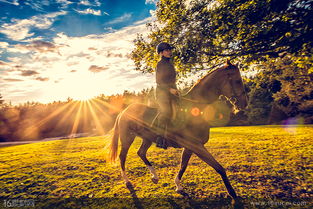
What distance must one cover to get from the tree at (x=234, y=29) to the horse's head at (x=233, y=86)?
3.22m

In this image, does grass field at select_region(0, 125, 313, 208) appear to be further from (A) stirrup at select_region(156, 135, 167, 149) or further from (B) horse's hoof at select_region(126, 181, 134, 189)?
(A) stirrup at select_region(156, 135, 167, 149)

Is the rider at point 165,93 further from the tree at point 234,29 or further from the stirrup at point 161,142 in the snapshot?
the tree at point 234,29

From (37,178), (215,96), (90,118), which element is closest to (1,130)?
(90,118)

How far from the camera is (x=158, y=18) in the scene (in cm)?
924

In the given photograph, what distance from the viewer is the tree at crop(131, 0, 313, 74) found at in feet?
20.6

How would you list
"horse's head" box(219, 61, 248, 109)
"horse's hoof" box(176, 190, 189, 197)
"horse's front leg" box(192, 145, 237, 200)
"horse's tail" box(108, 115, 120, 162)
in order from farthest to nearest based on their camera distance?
"horse's tail" box(108, 115, 120, 162) < "horse's hoof" box(176, 190, 189, 197) < "horse's head" box(219, 61, 248, 109) < "horse's front leg" box(192, 145, 237, 200)

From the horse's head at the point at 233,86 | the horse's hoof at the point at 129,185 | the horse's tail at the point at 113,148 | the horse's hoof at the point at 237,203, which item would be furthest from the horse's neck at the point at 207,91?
the horse's hoof at the point at 129,185

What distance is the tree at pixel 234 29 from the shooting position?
6.29 meters

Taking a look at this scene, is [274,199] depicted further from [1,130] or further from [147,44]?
[1,130]

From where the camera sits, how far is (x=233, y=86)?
4.39 m

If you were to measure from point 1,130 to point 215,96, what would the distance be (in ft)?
122

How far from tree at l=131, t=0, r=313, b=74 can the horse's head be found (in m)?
3.22

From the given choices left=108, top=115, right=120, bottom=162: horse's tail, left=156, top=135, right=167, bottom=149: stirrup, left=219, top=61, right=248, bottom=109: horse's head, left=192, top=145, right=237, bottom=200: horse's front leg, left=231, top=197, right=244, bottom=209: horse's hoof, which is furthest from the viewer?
left=108, top=115, right=120, bottom=162: horse's tail

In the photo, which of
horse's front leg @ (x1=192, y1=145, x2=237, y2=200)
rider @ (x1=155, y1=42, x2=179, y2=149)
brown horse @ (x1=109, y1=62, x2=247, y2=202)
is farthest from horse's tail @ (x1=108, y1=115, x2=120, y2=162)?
horse's front leg @ (x1=192, y1=145, x2=237, y2=200)
